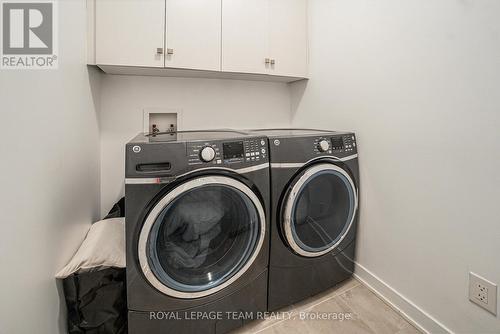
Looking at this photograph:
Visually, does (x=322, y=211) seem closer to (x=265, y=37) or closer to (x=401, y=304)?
(x=401, y=304)

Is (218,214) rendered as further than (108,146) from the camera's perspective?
No

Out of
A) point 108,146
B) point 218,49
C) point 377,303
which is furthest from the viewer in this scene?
point 108,146

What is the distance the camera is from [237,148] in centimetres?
109

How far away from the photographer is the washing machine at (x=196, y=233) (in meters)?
0.92

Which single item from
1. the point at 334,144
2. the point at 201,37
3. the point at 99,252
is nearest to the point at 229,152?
the point at 334,144

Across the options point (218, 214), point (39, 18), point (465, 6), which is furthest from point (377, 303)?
point (39, 18)

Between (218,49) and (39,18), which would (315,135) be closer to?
(218,49)

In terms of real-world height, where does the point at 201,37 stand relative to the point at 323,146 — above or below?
above

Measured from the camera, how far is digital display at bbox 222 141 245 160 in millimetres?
1053

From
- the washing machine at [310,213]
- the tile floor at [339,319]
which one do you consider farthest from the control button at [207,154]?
the tile floor at [339,319]

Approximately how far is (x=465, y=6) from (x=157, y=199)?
1501 millimetres

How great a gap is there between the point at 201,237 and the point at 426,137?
1.20m

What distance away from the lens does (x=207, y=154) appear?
995mm

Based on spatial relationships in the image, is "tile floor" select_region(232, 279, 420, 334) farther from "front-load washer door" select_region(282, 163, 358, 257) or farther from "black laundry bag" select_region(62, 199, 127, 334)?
"black laundry bag" select_region(62, 199, 127, 334)
